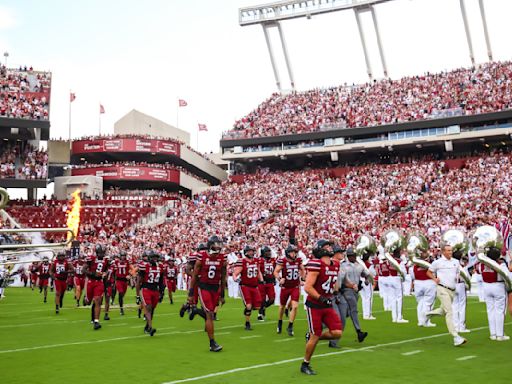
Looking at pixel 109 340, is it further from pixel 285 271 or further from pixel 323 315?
pixel 323 315

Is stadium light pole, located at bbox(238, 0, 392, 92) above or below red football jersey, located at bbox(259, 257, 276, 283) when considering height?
above

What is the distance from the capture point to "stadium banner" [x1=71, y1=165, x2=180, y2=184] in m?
55.3

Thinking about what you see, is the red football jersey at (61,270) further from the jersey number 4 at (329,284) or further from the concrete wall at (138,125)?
the concrete wall at (138,125)

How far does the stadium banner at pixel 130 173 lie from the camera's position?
181 feet

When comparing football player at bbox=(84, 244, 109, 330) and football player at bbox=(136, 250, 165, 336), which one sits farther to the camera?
football player at bbox=(84, 244, 109, 330)

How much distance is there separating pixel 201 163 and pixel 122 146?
9.09 metres

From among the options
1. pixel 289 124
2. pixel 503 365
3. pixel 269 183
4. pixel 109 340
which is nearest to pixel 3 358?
pixel 109 340

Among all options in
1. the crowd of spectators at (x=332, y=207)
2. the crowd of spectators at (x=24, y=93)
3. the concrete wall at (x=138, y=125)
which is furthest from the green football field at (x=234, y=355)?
the concrete wall at (x=138, y=125)

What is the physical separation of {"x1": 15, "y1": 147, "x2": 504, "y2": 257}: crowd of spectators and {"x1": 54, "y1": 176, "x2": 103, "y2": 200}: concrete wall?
27.1ft

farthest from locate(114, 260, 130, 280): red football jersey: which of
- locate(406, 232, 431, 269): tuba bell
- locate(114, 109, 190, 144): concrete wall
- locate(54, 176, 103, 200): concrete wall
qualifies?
locate(114, 109, 190, 144): concrete wall

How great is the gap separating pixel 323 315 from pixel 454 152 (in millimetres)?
40317

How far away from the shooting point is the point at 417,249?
13883mm

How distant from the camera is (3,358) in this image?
1026cm

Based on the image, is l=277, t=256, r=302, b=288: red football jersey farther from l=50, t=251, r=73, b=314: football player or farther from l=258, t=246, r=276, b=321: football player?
l=50, t=251, r=73, b=314: football player
